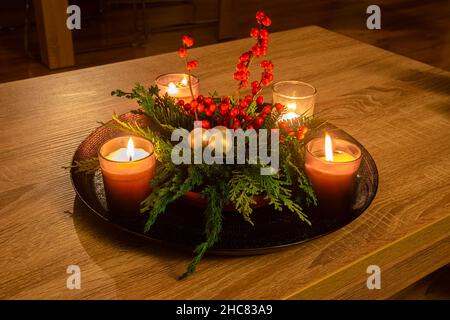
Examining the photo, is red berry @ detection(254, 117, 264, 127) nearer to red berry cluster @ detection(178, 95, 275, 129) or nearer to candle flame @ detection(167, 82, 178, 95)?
red berry cluster @ detection(178, 95, 275, 129)

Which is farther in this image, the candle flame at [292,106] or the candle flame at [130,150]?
the candle flame at [292,106]

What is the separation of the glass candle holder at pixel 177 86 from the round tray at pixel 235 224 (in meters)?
0.20

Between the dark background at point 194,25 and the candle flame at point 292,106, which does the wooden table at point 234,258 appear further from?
the dark background at point 194,25

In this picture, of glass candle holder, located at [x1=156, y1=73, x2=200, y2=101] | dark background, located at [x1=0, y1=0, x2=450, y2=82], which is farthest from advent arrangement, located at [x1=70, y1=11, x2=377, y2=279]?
dark background, located at [x1=0, y1=0, x2=450, y2=82]

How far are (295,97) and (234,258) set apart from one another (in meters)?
0.34

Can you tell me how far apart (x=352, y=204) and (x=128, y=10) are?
298 cm

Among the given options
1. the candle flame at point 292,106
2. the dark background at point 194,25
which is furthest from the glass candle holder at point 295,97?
the dark background at point 194,25

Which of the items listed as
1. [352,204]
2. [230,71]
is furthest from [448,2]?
[352,204]

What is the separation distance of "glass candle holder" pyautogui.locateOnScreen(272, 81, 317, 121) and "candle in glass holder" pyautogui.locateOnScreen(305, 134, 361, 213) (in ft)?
0.48

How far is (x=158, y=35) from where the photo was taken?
301 centimetres

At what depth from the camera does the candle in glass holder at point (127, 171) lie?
0.65m

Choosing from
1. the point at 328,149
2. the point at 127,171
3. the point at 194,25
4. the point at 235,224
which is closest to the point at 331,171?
the point at 328,149

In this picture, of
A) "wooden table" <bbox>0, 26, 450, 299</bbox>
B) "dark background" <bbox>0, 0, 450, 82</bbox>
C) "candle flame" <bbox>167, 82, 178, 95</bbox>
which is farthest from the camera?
"dark background" <bbox>0, 0, 450, 82</bbox>

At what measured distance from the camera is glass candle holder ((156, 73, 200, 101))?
86 centimetres
